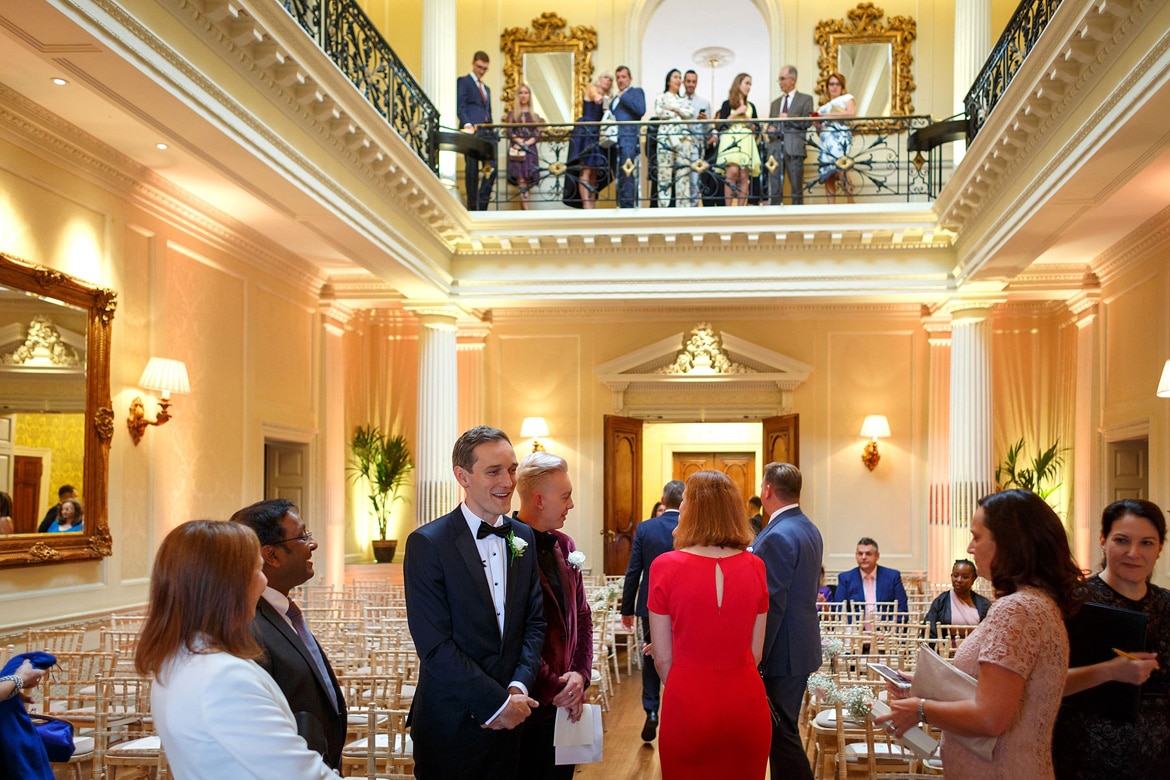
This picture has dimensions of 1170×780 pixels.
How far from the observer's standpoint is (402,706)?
219 inches

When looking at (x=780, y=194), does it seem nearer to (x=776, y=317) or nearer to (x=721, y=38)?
(x=776, y=317)

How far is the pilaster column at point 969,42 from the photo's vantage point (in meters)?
10.9

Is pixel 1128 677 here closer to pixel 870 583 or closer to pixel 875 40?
pixel 870 583

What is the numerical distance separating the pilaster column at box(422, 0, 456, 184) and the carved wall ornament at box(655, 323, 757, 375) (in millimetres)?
4100

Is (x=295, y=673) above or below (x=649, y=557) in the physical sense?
above

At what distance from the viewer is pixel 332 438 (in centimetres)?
1242

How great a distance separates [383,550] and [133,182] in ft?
22.2

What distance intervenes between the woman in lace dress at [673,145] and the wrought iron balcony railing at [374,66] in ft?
8.51

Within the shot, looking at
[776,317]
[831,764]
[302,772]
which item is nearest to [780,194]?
[776,317]

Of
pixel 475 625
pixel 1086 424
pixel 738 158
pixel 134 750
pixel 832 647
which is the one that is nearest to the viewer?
pixel 475 625

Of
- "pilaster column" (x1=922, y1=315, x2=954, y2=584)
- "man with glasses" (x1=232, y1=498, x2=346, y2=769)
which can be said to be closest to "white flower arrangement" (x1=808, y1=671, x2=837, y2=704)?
"man with glasses" (x1=232, y1=498, x2=346, y2=769)

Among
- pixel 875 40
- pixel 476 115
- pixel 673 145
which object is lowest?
pixel 673 145

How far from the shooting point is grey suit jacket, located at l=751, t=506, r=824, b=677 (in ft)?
15.1

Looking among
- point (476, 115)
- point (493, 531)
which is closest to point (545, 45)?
point (476, 115)
